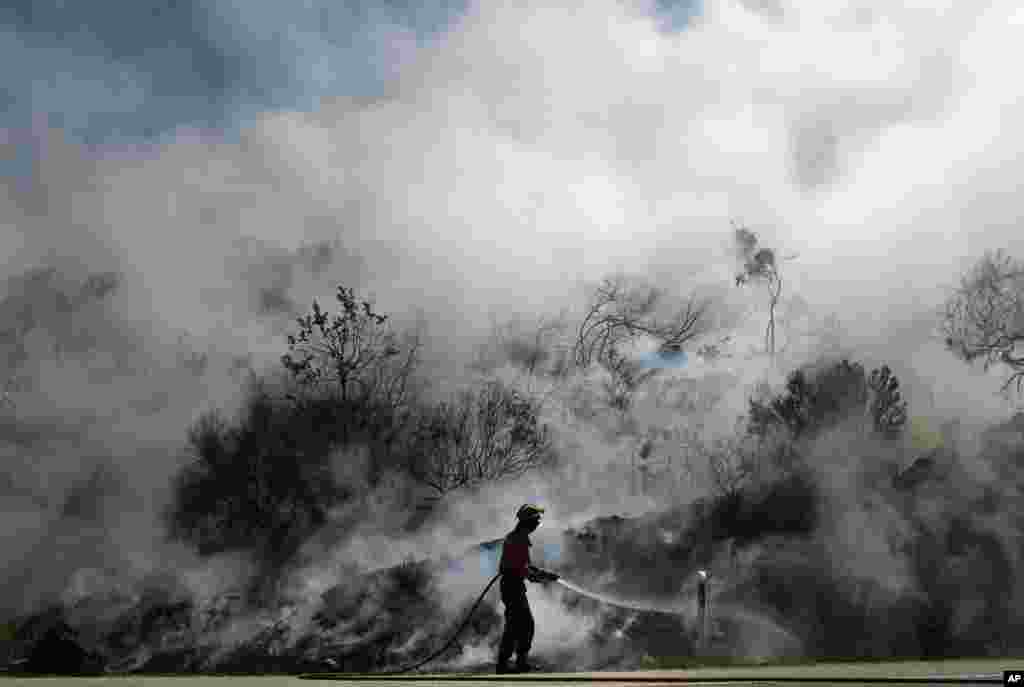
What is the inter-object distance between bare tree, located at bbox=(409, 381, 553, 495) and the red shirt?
22827mm

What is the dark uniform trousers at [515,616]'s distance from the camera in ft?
72.6

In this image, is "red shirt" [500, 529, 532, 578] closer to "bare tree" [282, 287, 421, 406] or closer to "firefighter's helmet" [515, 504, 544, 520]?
"firefighter's helmet" [515, 504, 544, 520]

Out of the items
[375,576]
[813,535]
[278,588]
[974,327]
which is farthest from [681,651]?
[974,327]

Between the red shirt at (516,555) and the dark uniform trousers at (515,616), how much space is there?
0.39 ft

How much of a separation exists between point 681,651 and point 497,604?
6841mm

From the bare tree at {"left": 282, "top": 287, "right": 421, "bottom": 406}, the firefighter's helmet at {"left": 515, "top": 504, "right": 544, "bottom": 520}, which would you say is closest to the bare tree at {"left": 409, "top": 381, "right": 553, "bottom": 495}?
the bare tree at {"left": 282, "top": 287, "right": 421, "bottom": 406}

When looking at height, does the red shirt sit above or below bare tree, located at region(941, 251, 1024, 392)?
below

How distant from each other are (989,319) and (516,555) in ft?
97.7

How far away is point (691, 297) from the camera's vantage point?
161 ft

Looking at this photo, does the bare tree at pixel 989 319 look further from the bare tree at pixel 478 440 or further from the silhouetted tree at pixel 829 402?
the bare tree at pixel 478 440

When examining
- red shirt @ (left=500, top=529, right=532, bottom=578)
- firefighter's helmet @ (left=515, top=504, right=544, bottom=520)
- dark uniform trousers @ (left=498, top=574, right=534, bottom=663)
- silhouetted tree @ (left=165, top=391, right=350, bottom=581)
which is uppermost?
silhouetted tree @ (left=165, top=391, right=350, bottom=581)

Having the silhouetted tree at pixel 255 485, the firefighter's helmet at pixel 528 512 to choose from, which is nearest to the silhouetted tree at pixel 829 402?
the silhouetted tree at pixel 255 485

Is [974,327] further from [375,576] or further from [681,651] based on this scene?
[375,576]

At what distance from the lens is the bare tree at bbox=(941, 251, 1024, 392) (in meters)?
44.8
